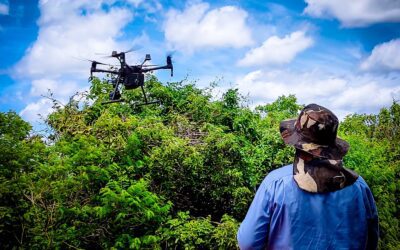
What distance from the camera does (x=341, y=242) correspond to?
1957 mm

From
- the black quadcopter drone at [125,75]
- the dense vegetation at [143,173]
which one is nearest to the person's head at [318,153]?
the dense vegetation at [143,173]

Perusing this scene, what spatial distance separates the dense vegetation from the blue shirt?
16.6 ft

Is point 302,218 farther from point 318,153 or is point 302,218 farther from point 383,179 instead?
point 383,179

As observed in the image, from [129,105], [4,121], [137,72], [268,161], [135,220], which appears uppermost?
[137,72]

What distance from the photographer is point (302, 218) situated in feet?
6.35

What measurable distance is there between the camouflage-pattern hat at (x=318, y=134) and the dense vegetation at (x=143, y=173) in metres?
5.19

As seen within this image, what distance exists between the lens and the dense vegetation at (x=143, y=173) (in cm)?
662

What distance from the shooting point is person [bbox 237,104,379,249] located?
76.3 inches

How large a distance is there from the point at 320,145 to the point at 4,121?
6428 mm

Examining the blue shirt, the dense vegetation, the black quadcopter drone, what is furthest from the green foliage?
the blue shirt

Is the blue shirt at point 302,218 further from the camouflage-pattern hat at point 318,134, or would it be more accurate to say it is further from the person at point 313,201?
the camouflage-pattern hat at point 318,134

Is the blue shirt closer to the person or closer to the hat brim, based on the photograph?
the person

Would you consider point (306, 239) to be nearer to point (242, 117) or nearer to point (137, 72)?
point (242, 117)

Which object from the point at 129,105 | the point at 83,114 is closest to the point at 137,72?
the point at 129,105
